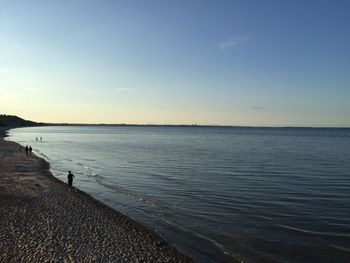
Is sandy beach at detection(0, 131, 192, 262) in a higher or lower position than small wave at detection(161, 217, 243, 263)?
higher

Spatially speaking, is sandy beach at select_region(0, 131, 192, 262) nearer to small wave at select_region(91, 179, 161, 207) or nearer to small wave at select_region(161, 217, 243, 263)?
small wave at select_region(161, 217, 243, 263)

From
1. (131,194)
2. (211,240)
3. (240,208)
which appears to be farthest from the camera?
(131,194)

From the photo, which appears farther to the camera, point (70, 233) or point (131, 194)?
point (131, 194)

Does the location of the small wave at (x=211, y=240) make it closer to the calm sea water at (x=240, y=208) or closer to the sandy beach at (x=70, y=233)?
the calm sea water at (x=240, y=208)

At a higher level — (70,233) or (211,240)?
(70,233)

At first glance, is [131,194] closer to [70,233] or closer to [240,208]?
[240,208]

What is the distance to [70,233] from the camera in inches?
714

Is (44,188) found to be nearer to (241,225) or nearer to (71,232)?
(71,232)

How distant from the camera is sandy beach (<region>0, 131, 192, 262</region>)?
601 inches

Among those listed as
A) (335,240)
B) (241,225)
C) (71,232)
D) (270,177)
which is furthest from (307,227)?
(270,177)

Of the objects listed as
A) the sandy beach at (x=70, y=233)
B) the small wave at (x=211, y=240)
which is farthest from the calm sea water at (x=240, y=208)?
the sandy beach at (x=70, y=233)

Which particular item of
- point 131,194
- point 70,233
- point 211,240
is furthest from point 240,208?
point 70,233

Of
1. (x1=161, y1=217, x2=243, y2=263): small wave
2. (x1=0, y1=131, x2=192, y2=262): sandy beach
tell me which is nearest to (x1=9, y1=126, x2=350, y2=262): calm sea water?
(x1=161, y1=217, x2=243, y2=263): small wave

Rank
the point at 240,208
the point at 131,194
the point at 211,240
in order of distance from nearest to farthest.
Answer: the point at 211,240 → the point at 240,208 → the point at 131,194
